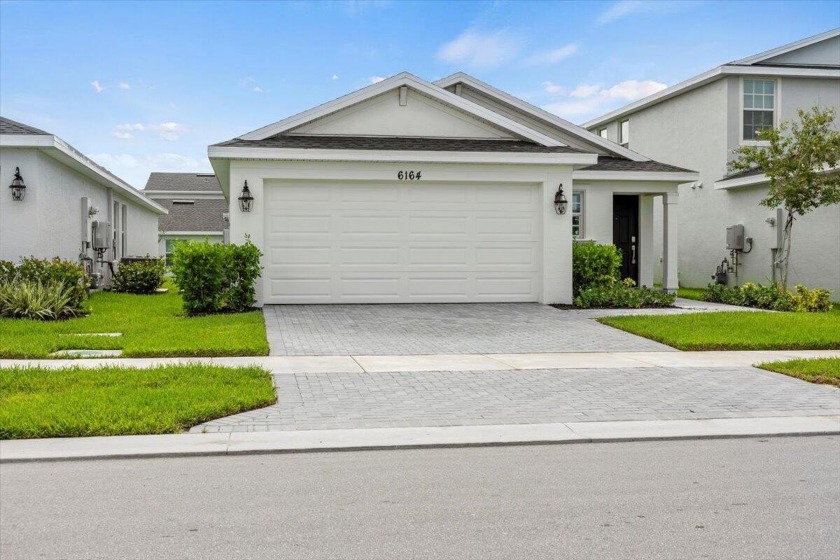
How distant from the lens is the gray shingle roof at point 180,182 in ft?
140

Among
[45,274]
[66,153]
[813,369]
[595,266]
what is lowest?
[813,369]

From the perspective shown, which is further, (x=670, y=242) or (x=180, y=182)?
(x=180, y=182)

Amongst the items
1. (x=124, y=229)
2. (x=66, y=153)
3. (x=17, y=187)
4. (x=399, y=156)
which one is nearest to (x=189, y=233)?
(x=124, y=229)

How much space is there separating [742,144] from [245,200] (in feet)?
49.1

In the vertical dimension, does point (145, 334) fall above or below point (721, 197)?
below

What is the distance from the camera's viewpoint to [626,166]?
19.3 meters

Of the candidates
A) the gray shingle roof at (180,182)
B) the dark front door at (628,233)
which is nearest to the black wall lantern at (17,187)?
the dark front door at (628,233)

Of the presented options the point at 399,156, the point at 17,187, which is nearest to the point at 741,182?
the point at 399,156

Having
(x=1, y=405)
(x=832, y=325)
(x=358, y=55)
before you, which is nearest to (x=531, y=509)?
(x=1, y=405)

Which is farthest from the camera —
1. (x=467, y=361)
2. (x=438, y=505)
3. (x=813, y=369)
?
(x=467, y=361)

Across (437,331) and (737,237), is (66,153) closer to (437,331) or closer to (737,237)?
(437,331)

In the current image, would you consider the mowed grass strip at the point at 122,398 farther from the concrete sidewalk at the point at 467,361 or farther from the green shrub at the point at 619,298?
the green shrub at the point at 619,298

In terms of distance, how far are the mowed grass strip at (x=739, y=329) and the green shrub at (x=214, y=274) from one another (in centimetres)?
672

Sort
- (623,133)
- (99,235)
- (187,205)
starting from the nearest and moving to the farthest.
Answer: (99,235)
(623,133)
(187,205)
